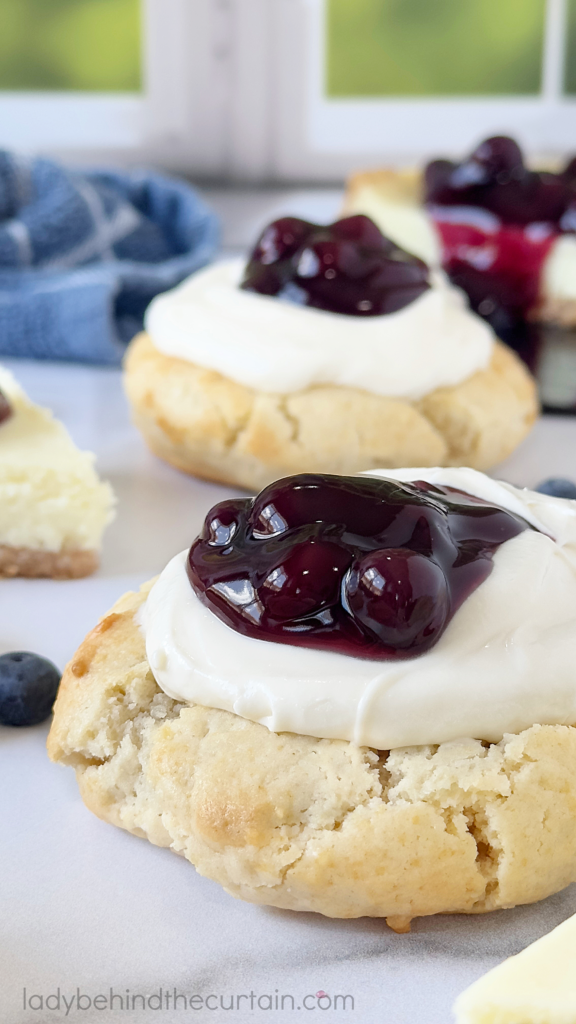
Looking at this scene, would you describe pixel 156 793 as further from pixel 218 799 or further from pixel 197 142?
pixel 197 142

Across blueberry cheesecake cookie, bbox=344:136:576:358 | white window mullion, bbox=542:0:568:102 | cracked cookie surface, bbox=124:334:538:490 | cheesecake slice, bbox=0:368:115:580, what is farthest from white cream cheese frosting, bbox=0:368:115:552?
white window mullion, bbox=542:0:568:102

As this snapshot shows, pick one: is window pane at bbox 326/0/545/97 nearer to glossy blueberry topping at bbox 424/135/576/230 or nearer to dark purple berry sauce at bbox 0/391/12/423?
glossy blueberry topping at bbox 424/135/576/230

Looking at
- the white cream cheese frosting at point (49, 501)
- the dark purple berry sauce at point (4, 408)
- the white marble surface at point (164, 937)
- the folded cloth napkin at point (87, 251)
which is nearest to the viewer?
the white marble surface at point (164, 937)

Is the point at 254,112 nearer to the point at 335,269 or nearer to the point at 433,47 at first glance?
the point at 433,47

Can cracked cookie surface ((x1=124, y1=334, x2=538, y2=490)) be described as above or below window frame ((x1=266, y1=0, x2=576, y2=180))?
below

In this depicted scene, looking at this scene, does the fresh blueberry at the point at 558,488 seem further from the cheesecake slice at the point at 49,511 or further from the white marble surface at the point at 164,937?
the white marble surface at the point at 164,937

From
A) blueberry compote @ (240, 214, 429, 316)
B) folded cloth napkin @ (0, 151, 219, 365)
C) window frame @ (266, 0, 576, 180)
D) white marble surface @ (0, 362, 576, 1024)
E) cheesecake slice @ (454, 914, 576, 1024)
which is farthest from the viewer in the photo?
window frame @ (266, 0, 576, 180)

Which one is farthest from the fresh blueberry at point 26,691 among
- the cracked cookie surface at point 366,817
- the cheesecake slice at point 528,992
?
the cheesecake slice at point 528,992
